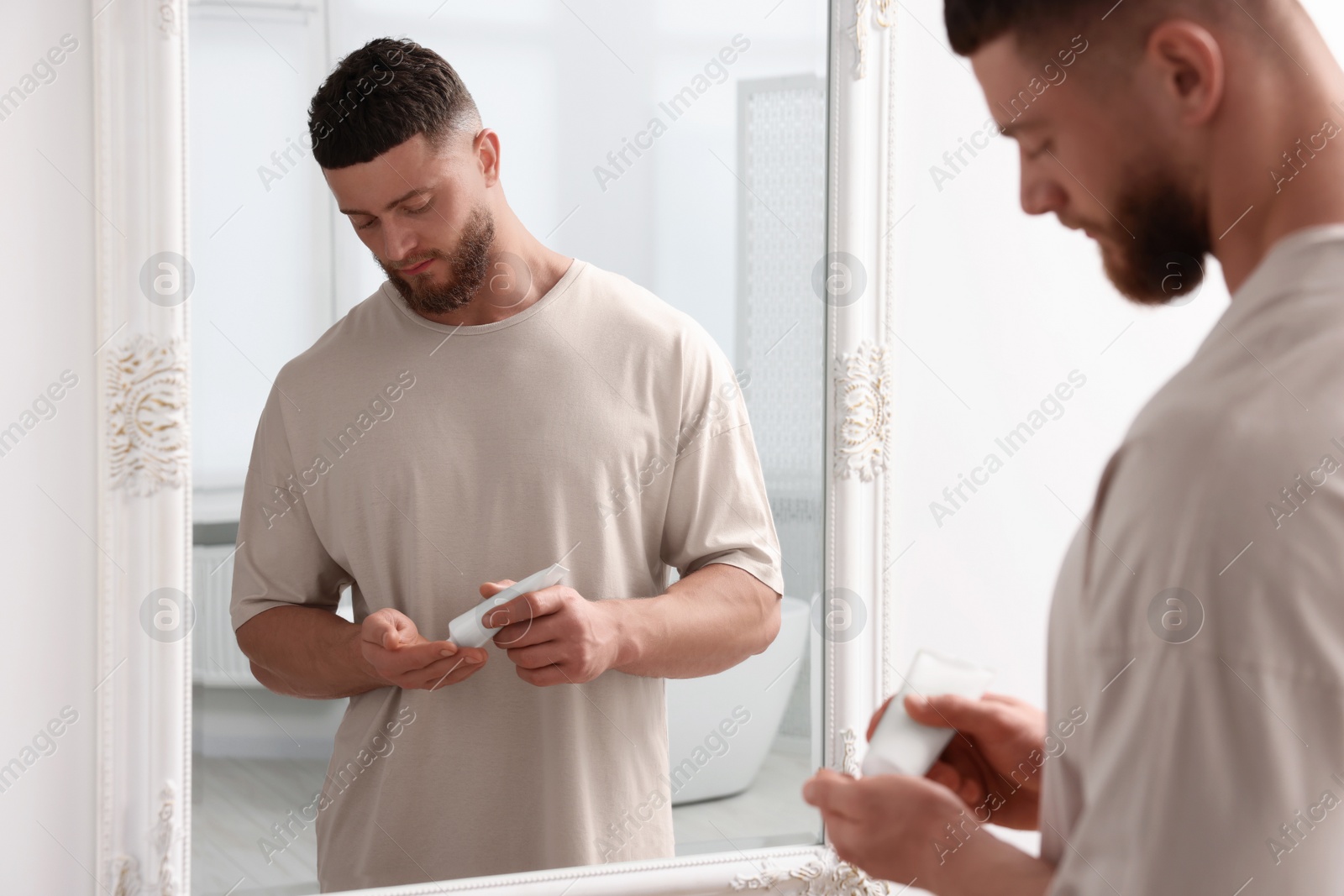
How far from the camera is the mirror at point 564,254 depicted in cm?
103

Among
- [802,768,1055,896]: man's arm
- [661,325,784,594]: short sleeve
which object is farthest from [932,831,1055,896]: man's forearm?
[661,325,784,594]: short sleeve

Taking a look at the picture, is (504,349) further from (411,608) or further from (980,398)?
(980,398)

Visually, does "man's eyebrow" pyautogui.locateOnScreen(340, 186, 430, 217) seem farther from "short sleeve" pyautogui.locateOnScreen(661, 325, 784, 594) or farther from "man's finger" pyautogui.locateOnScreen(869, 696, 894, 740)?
"man's finger" pyautogui.locateOnScreen(869, 696, 894, 740)

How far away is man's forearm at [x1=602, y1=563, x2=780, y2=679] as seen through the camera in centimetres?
104

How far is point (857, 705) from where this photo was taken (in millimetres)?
1278

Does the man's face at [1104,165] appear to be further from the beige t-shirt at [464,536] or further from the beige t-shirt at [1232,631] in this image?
the beige t-shirt at [464,536]

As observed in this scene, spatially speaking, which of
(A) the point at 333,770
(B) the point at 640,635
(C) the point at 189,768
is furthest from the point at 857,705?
(C) the point at 189,768

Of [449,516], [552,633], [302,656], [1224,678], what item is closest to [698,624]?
[552,633]

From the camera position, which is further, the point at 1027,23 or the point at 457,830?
the point at 457,830

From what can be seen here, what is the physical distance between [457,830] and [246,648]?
286mm

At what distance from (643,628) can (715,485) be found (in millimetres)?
185

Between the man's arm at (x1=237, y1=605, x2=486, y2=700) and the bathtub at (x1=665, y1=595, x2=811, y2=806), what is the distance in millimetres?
265

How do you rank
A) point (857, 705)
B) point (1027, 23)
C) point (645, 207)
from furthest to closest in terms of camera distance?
1. point (857, 705)
2. point (645, 207)
3. point (1027, 23)

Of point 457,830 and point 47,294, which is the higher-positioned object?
point 47,294
